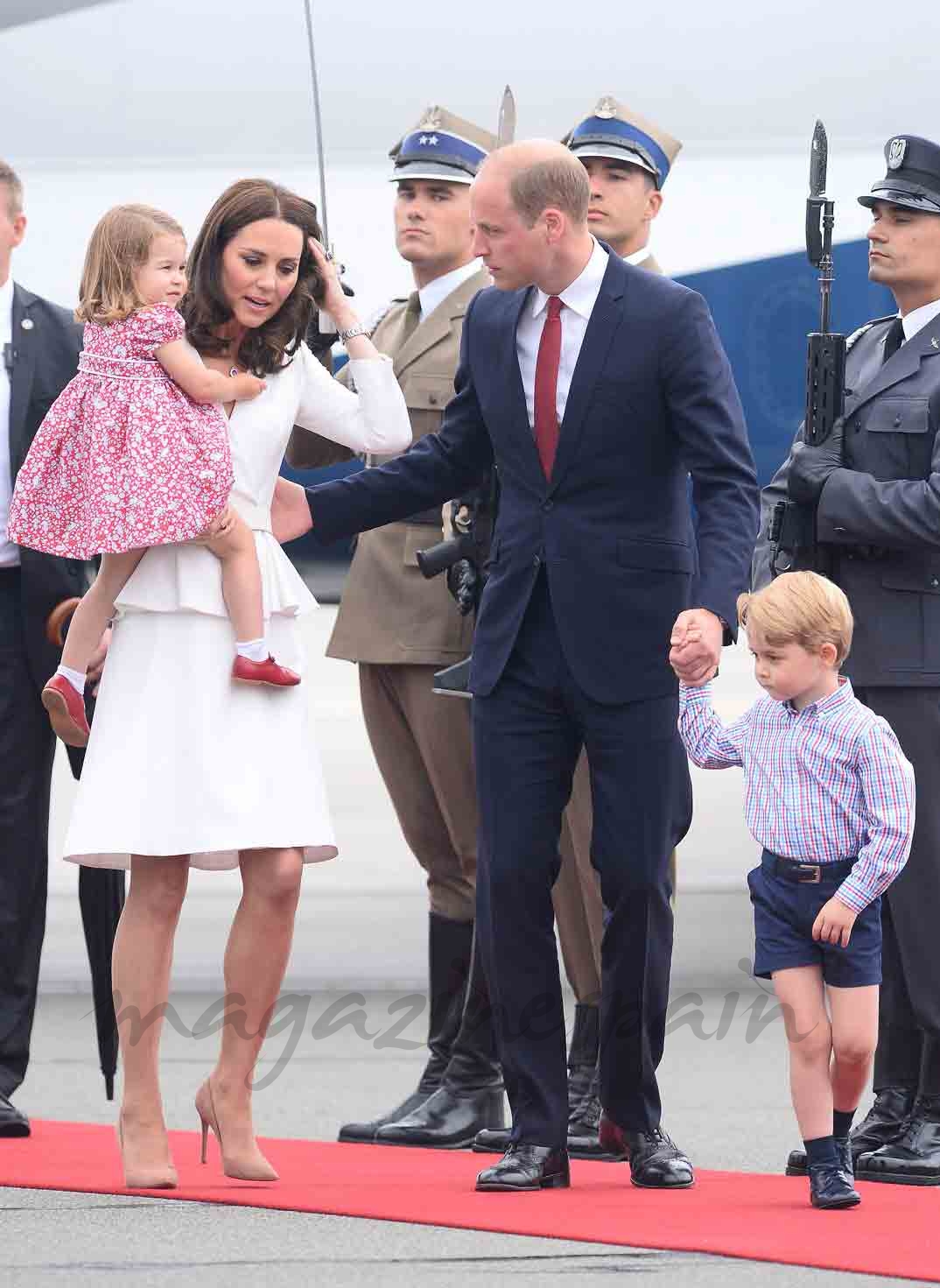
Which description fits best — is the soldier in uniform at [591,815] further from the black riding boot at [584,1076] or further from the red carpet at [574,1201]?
the red carpet at [574,1201]

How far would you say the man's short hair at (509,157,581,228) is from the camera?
3.87 m

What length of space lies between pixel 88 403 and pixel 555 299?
2.30 ft

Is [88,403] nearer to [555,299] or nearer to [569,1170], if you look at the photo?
[555,299]

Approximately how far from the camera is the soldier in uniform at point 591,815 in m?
4.46

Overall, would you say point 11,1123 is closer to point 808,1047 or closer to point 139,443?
point 139,443

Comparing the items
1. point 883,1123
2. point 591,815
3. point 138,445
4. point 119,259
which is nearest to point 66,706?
point 138,445

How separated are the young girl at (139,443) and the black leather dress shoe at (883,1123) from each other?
1191mm

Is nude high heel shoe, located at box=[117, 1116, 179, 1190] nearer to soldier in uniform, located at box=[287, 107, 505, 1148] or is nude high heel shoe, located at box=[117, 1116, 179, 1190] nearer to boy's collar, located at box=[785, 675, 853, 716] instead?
soldier in uniform, located at box=[287, 107, 505, 1148]

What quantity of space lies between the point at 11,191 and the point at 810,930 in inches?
73.8

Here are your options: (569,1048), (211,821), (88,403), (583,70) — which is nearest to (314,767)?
(211,821)

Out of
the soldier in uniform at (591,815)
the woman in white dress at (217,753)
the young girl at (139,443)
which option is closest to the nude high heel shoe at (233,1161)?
the woman in white dress at (217,753)

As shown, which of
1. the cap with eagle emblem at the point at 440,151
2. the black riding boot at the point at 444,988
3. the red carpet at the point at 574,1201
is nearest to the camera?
the red carpet at the point at 574,1201

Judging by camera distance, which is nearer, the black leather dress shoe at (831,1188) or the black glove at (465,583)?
the black leather dress shoe at (831,1188)

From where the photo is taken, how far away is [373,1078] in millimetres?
5324
